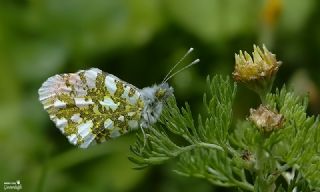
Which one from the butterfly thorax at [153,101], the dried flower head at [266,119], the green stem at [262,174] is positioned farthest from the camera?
the butterfly thorax at [153,101]

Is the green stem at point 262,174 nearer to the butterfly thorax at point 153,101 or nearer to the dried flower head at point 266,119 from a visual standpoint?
the dried flower head at point 266,119

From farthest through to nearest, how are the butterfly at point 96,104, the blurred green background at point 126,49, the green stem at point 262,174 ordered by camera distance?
the blurred green background at point 126,49 < the butterfly at point 96,104 < the green stem at point 262,174

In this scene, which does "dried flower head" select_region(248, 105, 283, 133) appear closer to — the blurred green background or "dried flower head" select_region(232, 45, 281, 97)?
"dried flower head" select_region(232, 45, 281, 97)

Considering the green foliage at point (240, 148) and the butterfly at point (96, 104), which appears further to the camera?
the butterfly at point (96, 104)

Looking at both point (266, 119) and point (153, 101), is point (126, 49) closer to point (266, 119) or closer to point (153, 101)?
point (153, 101)

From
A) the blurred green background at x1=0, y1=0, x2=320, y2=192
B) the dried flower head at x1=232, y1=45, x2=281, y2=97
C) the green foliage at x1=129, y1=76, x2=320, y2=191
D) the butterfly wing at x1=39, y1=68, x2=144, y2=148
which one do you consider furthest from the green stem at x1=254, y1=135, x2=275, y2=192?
the blurred green background at x1=0, y1=0, x2=320, y2=192

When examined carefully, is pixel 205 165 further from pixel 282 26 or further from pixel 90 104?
pixel 282 26

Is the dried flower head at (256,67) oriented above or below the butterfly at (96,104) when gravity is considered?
below

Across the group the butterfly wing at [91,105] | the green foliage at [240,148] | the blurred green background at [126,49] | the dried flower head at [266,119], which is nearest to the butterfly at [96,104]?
the butterfly wing at [91,105]

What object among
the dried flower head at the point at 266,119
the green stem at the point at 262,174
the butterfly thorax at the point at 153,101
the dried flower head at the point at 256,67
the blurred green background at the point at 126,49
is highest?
the blurred green background at the point at 126,49
